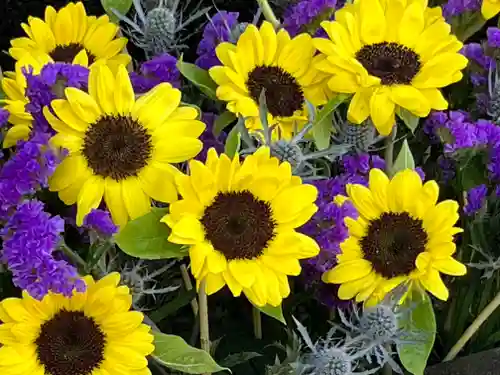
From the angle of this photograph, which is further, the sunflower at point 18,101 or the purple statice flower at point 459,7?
the purple statice flower at point 459,7

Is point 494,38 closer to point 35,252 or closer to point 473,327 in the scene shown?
point 473,327

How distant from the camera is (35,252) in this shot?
52cm

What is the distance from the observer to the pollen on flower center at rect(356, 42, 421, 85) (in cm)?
68

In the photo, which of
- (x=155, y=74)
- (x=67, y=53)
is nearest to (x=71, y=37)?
(x=67, y=53)

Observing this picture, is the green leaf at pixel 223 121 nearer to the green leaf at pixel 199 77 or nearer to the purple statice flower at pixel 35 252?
the green leaf at pixel 199 77

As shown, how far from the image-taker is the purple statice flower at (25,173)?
0.54 meters

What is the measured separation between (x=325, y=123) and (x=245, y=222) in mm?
143

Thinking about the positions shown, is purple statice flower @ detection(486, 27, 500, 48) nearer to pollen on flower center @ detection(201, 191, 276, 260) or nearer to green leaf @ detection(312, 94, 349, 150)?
green leaf @ detection(312, 94, 349, 150)

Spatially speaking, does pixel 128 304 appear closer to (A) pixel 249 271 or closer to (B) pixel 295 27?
(A) pixel 249 271

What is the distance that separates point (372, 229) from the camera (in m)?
0.66

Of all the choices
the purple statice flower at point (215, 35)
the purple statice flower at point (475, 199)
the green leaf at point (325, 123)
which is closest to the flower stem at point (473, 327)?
the purple statice flower at point (475, 199)

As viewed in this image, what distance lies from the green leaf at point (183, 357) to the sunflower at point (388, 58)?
0.72 feet

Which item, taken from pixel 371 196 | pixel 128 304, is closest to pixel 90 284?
pixel 128 304

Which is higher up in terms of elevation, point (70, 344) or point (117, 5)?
point (117, 5)
